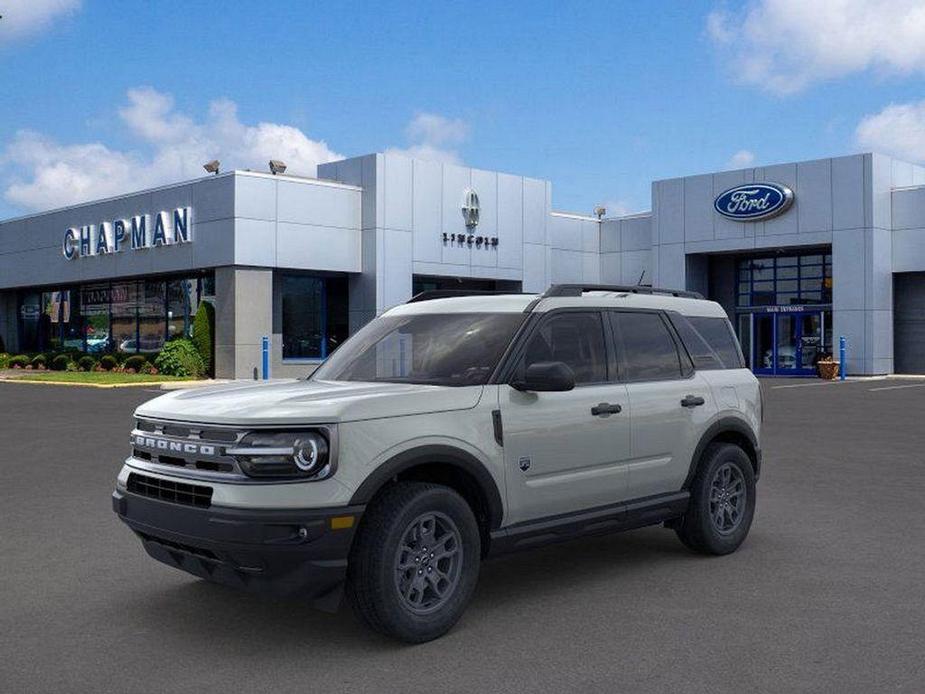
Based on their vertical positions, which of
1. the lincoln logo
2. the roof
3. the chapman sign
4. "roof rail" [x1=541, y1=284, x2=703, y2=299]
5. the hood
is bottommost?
the hood

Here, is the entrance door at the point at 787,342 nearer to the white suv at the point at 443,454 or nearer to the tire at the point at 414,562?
the white suv at the point at 443,454

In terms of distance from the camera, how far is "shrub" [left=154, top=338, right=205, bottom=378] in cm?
3338

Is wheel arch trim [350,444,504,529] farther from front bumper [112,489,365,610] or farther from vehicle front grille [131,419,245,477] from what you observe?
vehicle front grille [131,419,245,477]

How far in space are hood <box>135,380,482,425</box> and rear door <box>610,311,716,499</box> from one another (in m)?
1.43

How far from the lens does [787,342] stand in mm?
38781

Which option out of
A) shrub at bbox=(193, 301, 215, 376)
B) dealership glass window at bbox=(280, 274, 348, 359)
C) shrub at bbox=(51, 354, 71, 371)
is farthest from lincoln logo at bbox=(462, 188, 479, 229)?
shrub at bbox=(51, 354, 71, 371)

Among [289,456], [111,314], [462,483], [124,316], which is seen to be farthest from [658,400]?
[111,314]

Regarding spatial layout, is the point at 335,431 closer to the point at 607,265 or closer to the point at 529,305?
the point at 529,305

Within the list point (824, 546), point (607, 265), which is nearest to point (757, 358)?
point (607, 265)

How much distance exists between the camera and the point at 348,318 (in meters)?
35.5

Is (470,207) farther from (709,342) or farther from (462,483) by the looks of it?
(462,483)

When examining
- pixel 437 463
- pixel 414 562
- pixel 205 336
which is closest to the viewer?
pixel 414 562

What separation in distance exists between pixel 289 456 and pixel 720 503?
12.2 ft

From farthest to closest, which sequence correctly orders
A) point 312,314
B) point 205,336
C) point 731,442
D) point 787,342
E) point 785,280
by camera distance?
point 785,280 < point 787,342 < point 312,314 < point 205,336 < point 731,442
